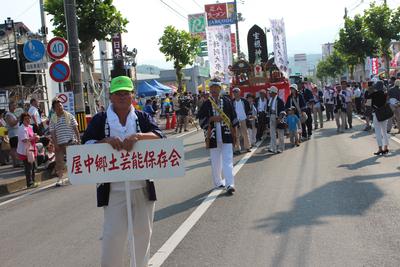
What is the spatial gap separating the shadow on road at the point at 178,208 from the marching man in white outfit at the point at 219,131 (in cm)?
56

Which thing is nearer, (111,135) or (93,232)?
(111,135)

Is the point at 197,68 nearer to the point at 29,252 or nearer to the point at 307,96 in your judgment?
the point at 307,96

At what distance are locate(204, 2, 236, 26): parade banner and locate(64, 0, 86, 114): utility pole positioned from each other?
33907 millimetres

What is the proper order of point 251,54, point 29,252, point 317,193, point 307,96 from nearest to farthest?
point 29,252 → point 317,193 → point 307,96 → point 251,54

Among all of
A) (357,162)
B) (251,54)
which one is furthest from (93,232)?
(251,54)

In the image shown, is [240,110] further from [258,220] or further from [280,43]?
[280,43]

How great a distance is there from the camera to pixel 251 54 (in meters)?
22.6

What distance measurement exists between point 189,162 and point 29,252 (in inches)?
302

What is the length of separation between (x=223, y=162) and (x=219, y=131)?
55 cm

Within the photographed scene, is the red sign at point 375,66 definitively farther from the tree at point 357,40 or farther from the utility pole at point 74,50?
the utility pole at point 74,50

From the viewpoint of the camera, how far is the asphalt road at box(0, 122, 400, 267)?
548 cm

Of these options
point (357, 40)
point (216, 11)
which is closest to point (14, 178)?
point (357, 40)

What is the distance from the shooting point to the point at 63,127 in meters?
11.4

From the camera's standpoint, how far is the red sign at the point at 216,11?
158 feet
